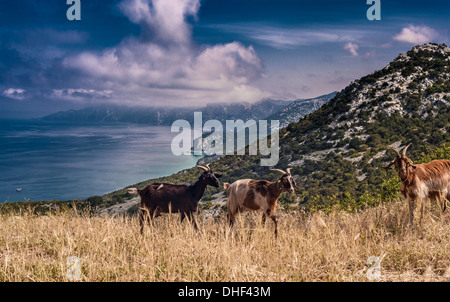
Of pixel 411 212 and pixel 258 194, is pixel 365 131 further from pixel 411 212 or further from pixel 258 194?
pixel 258 194

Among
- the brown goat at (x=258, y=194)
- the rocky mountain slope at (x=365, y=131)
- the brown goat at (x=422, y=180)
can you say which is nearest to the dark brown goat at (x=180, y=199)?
the brown goat at (x=258, y=194)

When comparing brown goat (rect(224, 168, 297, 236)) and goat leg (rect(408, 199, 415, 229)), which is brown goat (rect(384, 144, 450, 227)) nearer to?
goat leg (rect(408, 199, 415, 229))

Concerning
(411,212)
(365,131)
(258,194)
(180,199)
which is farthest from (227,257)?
(365,131)

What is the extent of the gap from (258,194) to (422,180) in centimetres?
440

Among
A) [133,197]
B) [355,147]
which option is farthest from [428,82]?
[133,197]

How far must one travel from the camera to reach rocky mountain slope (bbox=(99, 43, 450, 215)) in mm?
48062

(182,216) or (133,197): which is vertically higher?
(182,216)

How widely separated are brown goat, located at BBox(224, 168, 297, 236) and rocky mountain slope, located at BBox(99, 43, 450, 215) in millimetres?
29479

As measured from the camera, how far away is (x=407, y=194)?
9000 millimetres

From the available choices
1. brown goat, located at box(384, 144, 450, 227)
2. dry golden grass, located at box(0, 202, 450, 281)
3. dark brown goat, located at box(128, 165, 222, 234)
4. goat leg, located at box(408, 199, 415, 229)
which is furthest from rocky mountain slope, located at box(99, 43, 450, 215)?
dry golden grass, located at box(0, 202, 450, 281)

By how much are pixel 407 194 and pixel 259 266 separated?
4.71 meters

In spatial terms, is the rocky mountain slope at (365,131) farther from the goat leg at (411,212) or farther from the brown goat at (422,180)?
the goat leg at (411,212)

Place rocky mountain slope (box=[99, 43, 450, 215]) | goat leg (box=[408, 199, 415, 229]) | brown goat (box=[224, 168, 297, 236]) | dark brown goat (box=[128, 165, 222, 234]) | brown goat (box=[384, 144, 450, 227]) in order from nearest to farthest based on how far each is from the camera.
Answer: brown goat (box=[384, 144, 450, 227]) < goat leg (box=[408, 199, 415, 229]) < brown goat (box=[224, 168, 297, 236]) < dark brown goat (box=[128, 165, 222, 234]) < rocky mountain slope (box=[99, 43, 450, 215])
